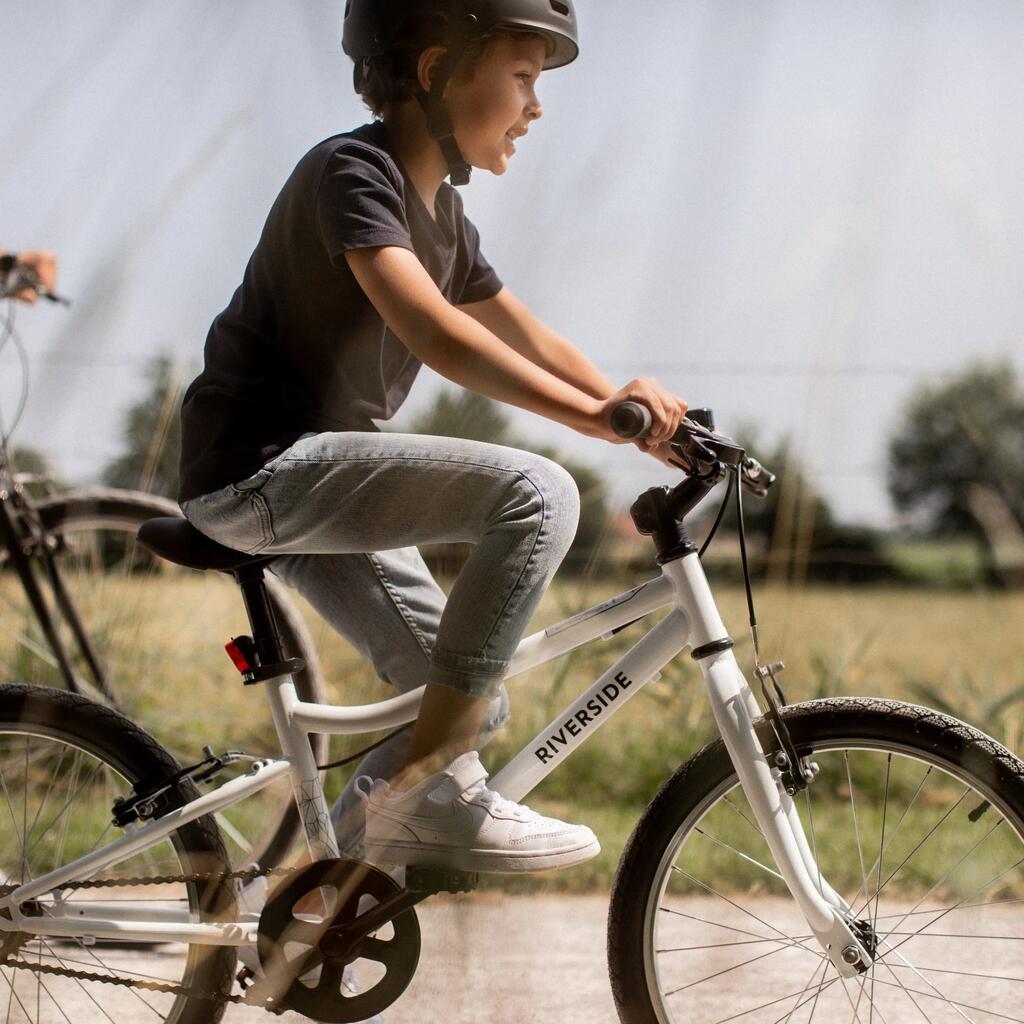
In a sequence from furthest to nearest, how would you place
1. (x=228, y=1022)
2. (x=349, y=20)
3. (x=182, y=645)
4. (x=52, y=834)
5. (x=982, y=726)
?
(x=182, y=645) < (x=982, y=726) < (x=52, y=834) < (x=228, y=1022) < (x=349, y=20)

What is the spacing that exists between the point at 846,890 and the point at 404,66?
1.97 m

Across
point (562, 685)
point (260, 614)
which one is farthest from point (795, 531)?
point (260, 614)

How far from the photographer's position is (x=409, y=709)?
5.53 feet

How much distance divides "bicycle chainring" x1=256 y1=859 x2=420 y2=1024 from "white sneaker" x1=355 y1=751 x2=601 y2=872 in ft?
0.27

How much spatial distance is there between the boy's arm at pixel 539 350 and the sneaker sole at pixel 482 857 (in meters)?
0.65

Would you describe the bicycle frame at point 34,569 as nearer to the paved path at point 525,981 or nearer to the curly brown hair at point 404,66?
the paved path at point 525,981

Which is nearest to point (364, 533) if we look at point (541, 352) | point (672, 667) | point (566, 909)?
point (541, 352)

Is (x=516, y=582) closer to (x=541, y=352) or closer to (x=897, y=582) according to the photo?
(x=541, y=352)

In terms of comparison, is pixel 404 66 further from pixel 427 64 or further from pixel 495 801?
pixel 495 801

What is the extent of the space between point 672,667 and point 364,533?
1862 millimetres

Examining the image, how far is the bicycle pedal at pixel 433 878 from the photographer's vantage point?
1.62 meters

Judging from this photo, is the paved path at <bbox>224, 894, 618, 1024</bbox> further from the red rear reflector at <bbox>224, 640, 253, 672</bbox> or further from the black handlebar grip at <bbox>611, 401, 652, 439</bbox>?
the black handlebar grip at <bbox>611, 401, 652, 439</bbox>

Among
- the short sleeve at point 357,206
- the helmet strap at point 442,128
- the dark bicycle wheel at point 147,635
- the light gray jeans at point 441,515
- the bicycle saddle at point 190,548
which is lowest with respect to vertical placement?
the dark bicycle wheel at point 147,635

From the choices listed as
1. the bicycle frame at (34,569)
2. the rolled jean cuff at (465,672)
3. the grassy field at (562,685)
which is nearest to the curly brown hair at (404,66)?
the rolled jean cuff at (465,672)
